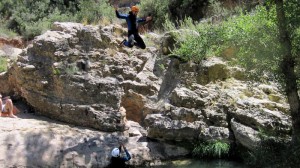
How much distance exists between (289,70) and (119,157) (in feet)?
15.4

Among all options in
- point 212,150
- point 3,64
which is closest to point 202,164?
point 212,150

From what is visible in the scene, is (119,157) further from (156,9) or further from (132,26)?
(156,9)

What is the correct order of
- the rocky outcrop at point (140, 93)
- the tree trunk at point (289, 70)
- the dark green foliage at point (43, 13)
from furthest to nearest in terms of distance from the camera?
the dark green foliage at point (43, 13) < the rocky outcrop at point (140, 93) < the tree trunk at point (289, 70)

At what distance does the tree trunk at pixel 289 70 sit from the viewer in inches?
312

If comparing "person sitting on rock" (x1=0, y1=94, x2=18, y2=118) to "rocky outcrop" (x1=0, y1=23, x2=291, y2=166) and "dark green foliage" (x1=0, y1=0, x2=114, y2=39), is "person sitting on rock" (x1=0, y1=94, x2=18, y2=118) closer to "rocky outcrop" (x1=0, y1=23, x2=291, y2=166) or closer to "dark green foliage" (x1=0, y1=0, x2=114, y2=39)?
"rocky outcrop" (x1=0, y1=23, x2=291, y2=166)

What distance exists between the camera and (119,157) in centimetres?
960

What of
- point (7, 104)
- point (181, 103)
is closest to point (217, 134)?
point (181, 103)

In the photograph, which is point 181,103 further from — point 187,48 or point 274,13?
point 274,13

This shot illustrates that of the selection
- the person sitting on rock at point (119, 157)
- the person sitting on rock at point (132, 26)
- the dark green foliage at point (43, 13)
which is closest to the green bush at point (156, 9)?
the dark green foliage at point (43, 13)

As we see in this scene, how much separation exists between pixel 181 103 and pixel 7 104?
18.2 ft

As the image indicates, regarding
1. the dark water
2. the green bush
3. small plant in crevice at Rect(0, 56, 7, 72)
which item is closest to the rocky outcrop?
the dark water

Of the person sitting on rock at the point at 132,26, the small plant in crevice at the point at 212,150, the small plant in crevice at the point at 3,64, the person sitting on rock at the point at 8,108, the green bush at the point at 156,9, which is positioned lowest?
the small plant in crevice at the point at 212,150

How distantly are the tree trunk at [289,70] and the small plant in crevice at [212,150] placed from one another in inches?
93.4

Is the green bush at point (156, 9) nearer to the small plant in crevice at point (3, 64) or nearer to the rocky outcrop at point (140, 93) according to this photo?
the rocky outcrop at point (140, 93)
